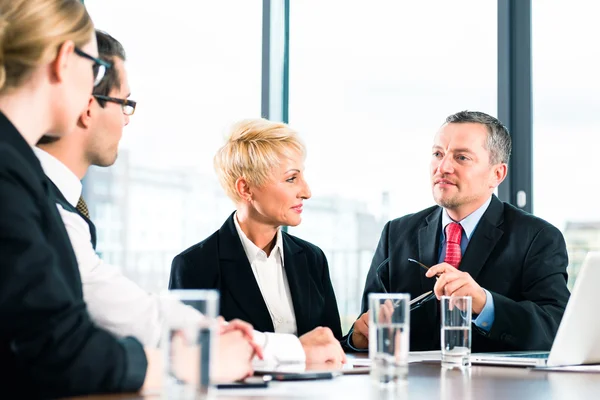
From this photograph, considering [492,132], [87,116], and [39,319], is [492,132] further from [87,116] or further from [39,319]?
[39,319]

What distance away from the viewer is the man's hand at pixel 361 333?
103 inches

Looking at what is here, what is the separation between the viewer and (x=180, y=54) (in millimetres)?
4344

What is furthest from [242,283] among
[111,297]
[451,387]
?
[451,387]

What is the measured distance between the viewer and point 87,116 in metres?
2.21

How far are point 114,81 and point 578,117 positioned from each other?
237 cm

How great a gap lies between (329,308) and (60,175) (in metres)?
1.36

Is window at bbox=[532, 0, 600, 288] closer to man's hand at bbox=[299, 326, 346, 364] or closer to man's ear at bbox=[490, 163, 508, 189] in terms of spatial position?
man's ear at bbox=[490, 163, 508, 189]

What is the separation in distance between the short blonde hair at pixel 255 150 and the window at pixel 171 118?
110 centimetres

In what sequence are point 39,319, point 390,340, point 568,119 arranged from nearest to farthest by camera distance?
point 39,319 → point 390,340 → point 568,119

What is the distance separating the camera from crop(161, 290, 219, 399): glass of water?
1.21 meters

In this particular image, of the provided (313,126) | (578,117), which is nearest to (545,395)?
(578,117)

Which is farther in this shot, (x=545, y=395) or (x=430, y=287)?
(x=430, y=287)

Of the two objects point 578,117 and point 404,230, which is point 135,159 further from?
point 578,117

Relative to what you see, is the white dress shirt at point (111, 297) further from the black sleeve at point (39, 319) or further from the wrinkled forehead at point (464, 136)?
the wrinkled forehead at point (464, 136)
